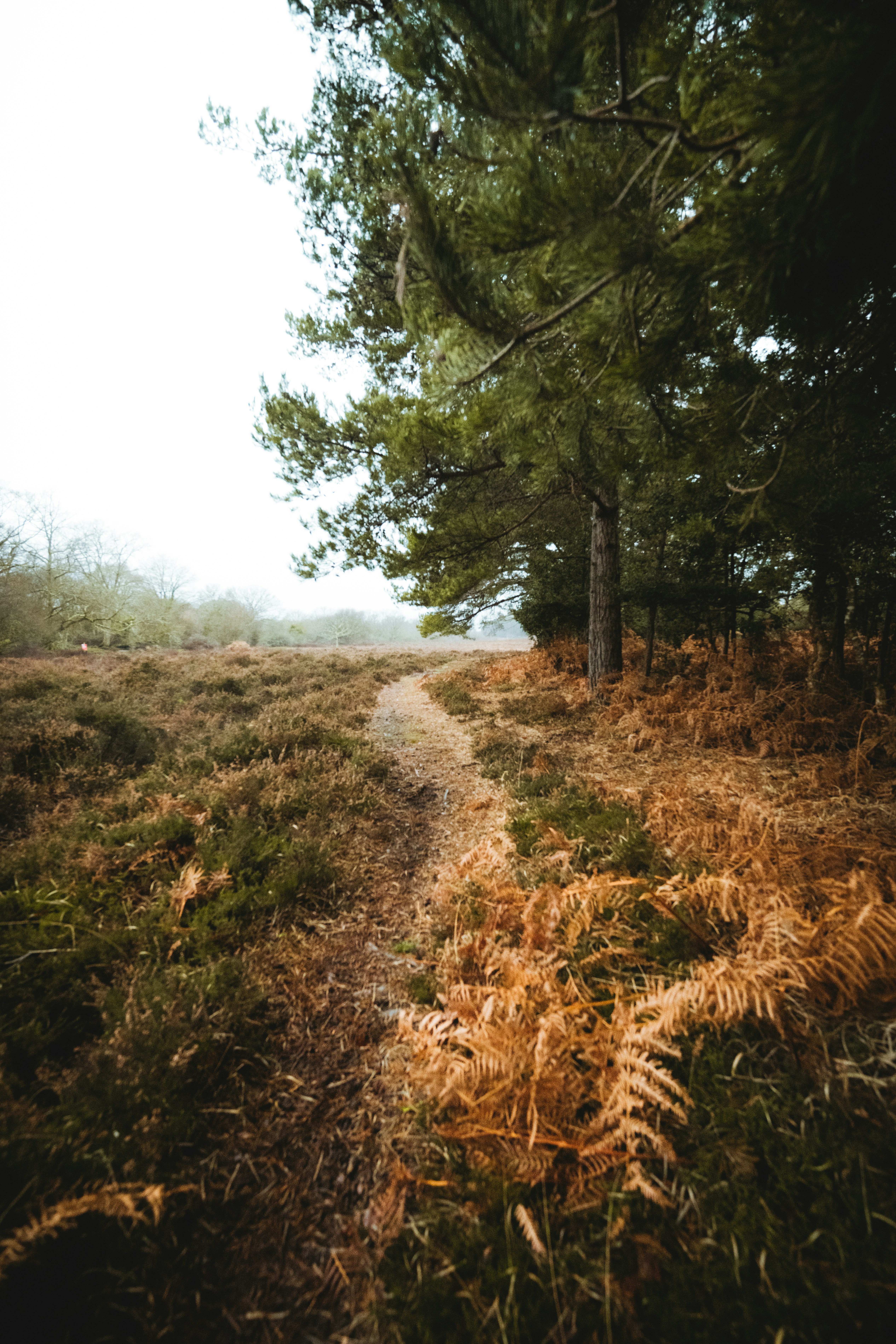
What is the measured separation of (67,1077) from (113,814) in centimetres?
288

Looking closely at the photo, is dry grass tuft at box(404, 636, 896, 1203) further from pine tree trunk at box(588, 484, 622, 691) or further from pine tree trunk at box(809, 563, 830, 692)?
pine tree trunk at box(588, 484, 622, 691)

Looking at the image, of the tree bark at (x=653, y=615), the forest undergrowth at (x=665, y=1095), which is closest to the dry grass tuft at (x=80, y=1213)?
the forest undergrowth at (x=665, y=1095)

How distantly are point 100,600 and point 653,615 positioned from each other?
26872mm

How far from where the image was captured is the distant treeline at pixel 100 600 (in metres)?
17.8

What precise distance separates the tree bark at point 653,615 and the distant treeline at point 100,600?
4.65 metres

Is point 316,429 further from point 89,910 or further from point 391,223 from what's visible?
point 89,910

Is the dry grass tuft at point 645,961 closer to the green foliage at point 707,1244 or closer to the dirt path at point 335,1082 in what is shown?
the green foliage at point 707,1244

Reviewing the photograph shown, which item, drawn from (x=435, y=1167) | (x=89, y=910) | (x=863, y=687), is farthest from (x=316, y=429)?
(x=863, y=687)

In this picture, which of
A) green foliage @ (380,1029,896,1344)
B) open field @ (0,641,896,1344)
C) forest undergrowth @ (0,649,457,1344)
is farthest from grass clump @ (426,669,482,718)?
green foliage @ (380,1029,896,1344)

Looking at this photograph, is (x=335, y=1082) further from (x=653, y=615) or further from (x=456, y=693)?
(x=456, y=693)

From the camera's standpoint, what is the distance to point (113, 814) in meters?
4.44

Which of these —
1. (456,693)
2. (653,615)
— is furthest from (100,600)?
(653,615)

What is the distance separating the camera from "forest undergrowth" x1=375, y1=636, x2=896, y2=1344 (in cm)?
132

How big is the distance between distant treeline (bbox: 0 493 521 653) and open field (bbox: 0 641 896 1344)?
21.0 ft
